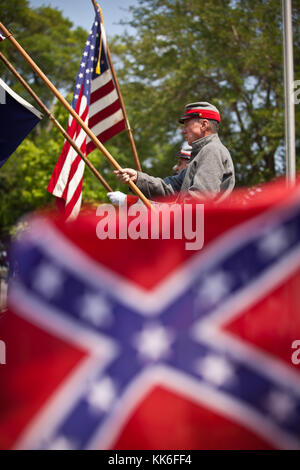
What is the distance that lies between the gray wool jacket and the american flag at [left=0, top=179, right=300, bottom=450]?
144 centimetres

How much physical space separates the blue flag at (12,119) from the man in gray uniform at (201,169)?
5.16 feet

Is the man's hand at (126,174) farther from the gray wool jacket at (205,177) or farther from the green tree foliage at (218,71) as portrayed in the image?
the green tree foliage at (218,71)

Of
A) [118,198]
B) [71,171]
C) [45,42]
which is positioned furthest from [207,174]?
[45,42]

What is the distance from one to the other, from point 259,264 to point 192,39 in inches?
Result: 710

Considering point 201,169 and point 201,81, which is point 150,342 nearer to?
point 201,169

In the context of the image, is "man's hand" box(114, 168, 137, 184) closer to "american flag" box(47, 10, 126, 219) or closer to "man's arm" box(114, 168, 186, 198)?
"man's arm" box(114, 168, 186, 198)

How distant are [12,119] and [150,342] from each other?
406cm

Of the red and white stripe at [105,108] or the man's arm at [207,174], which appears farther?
the red and white stripe at [105,108]

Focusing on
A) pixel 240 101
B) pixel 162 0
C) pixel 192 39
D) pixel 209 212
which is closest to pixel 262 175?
pixel 240 101

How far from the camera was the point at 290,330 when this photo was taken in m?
1.87

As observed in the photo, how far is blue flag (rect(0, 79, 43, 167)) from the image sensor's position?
533 cm

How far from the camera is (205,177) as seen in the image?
3604mm

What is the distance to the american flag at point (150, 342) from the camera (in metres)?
1.80

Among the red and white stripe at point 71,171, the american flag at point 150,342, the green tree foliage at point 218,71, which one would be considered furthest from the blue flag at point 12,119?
the green tree foliage at point 218,71
